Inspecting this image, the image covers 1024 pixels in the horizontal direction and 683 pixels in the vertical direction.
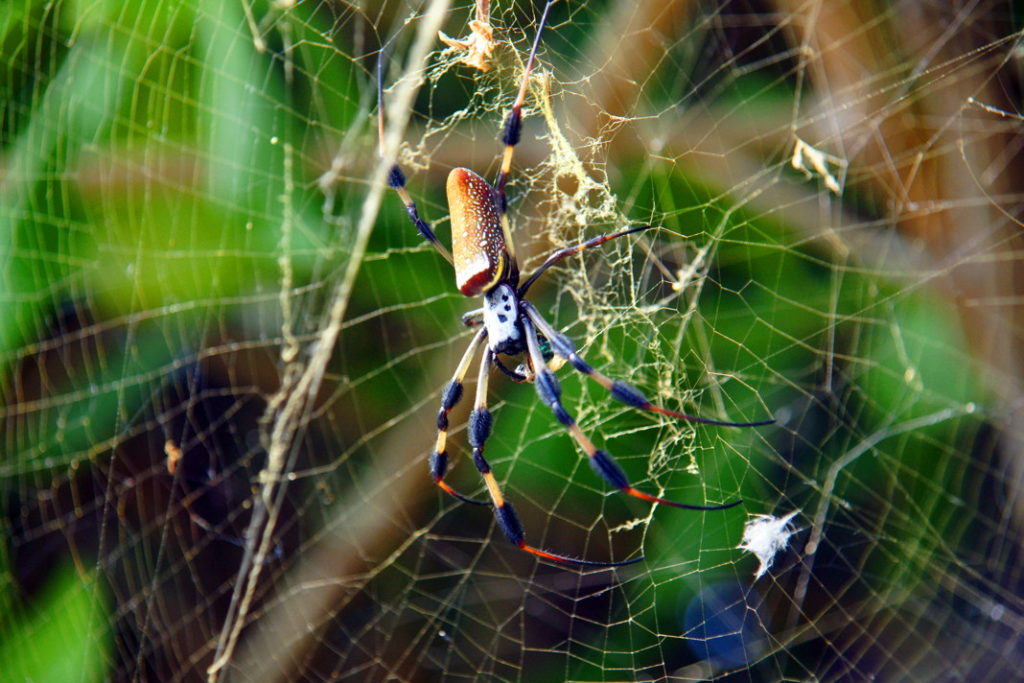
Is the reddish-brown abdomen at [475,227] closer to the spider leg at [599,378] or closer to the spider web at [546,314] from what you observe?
the spider leg at [599,378]

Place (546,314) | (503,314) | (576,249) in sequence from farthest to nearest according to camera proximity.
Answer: (546,314), (503,314), (576,249)

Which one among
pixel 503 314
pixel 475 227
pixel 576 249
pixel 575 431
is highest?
pixel 475 227

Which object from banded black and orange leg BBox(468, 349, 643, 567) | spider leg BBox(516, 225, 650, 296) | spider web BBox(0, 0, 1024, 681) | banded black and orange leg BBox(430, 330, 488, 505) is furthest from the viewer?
spider web BBox(0, 0, 1024, 681)

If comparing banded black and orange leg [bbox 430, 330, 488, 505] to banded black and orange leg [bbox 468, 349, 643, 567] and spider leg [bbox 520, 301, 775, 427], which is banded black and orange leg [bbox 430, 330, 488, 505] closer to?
banded black and orange leg [bbox 468, 349, 643, 567]

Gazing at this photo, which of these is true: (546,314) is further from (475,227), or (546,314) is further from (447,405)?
(475,227)

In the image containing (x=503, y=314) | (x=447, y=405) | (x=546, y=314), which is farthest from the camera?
(x=546, y=314)

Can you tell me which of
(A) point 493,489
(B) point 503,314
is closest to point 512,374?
(B) point 503,314

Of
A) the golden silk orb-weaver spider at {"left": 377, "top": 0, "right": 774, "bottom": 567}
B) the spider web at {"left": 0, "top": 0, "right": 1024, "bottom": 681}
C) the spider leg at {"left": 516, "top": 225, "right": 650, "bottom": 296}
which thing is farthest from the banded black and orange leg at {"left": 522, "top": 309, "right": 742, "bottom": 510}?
the spider web at {"left": 0, "top": 0, "right": 1024, "bottom": 681}
